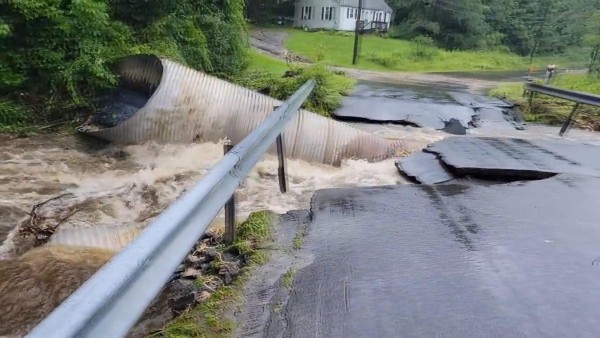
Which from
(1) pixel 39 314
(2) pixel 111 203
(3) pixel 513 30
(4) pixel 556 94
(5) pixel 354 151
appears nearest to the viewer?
(1) pixel 39 314

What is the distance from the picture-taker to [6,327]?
3.72m

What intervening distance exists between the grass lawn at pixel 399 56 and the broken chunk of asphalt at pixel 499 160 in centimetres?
2506

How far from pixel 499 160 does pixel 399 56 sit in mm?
35083

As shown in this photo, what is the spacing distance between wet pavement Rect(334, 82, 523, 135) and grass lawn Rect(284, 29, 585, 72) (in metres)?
18.3

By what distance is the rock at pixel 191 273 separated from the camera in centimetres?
350

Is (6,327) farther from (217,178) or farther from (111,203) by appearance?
(111,203)

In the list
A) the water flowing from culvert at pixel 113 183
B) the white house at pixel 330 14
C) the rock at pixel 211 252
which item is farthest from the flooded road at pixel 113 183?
the white house at pixel 330 14

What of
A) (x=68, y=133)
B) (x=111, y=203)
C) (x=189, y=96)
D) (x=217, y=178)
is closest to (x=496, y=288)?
(x=217, y=178)

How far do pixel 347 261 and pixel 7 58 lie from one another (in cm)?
921

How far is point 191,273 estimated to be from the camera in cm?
355

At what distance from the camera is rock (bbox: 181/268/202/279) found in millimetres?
3500

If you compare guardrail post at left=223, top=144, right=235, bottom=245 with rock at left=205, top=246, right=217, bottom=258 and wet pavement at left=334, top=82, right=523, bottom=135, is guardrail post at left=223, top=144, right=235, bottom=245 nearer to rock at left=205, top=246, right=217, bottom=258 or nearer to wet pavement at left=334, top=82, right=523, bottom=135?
rock at left=205, top=246, right=217, bottom=258

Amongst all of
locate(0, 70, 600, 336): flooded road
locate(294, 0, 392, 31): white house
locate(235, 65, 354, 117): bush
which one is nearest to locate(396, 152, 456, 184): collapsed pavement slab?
locate(0, 70, 600, 336): flooded road

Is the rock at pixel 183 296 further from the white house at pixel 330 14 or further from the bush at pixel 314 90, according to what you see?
the white house at pixel 330 14
